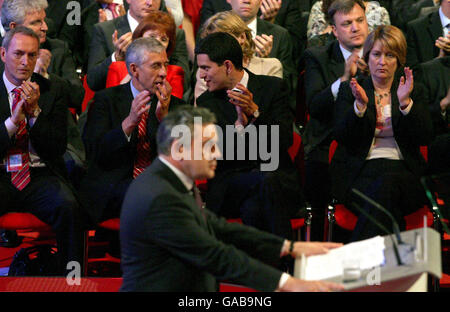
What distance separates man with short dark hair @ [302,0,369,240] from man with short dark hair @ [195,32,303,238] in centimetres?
37

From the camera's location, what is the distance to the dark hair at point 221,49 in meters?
4.47

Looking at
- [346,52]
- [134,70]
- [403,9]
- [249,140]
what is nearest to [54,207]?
[134,70]

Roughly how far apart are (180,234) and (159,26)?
2.44 meters

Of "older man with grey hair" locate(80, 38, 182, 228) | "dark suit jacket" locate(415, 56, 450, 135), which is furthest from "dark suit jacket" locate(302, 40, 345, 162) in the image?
"older man with grey hair" locate(80, 38, 182, 228)

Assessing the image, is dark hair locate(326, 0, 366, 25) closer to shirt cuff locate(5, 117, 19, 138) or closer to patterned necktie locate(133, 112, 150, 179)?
patterned necktie locate(133, 112, 150, 179)

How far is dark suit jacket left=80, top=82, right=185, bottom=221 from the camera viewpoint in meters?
4.42

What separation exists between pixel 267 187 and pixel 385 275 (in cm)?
150

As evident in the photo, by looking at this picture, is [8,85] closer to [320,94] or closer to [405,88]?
[320,94]

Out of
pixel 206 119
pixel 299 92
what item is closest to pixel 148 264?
pixel 206 119

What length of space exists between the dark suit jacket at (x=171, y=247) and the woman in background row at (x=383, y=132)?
59.4 inches

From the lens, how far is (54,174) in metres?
4.55

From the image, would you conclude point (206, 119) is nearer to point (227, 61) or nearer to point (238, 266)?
point (238, 266)

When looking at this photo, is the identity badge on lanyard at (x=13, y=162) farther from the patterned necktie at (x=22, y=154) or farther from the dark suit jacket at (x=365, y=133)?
the dark suit jacket at (x=365, y=133)

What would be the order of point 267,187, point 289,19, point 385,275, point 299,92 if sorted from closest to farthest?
1. point 385,275
2. point 267,187
3. point 299,92
4. point 289,19
